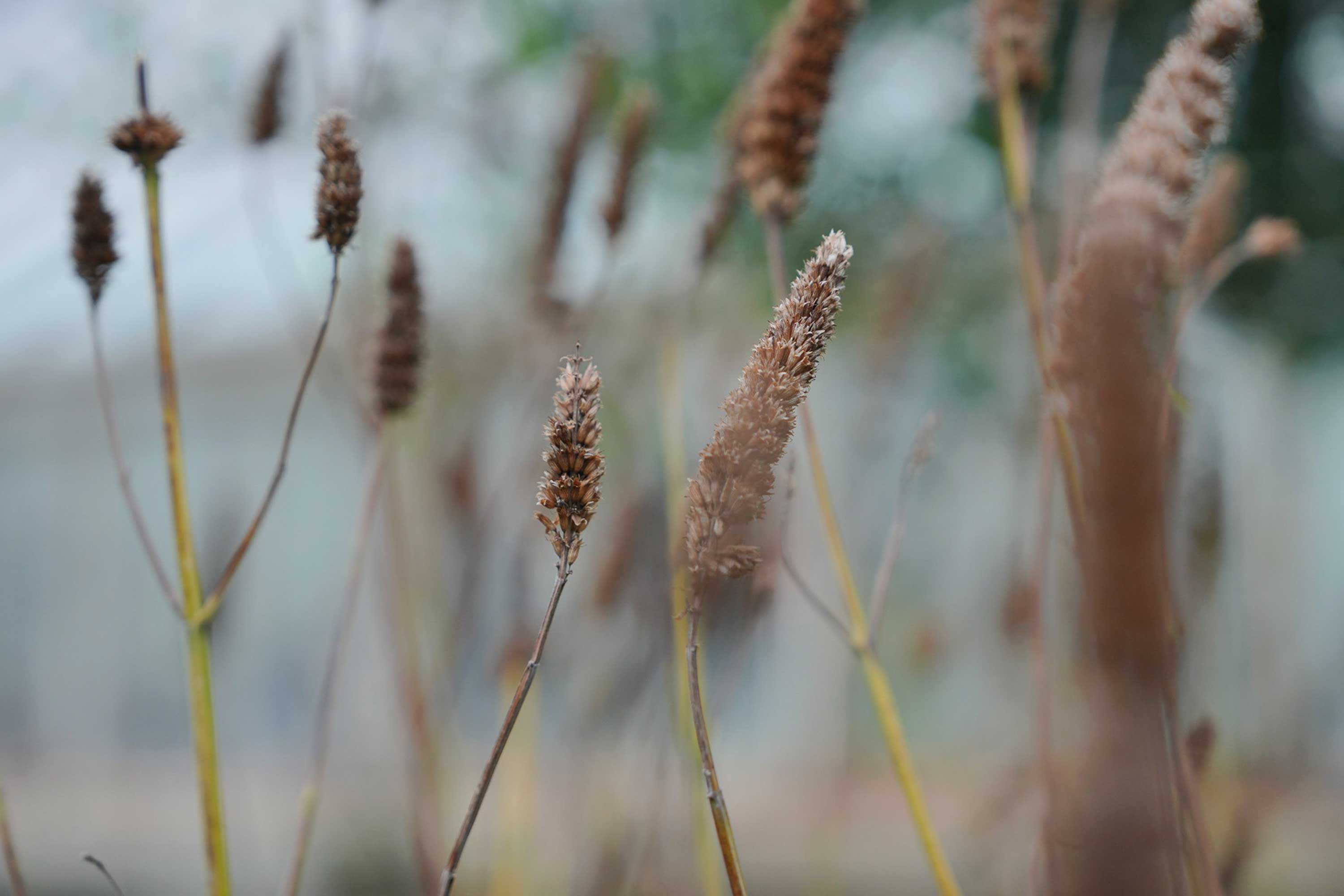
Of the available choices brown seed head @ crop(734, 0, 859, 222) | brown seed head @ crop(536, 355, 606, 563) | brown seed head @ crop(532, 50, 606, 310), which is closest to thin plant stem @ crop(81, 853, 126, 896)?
brown seed head @ crop(536, 355, 606, 563)

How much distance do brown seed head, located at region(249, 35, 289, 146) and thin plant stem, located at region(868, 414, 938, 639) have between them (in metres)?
0.44

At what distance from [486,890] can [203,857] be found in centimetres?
91

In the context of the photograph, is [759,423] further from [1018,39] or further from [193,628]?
[1018,39]

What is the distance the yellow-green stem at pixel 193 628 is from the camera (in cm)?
36

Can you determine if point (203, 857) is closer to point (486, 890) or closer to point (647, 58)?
point (486, 890)

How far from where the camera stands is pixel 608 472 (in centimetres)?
222

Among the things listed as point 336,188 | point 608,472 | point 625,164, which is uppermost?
point 608,472

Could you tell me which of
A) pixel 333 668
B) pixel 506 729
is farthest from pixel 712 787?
pixel 333 668

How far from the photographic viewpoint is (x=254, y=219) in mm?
785

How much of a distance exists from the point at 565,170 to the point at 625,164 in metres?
0.10

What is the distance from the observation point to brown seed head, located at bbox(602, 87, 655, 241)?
67 centimetres

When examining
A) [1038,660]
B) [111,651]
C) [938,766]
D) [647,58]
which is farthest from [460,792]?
[111,651]

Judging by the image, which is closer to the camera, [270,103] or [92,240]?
[92,240]

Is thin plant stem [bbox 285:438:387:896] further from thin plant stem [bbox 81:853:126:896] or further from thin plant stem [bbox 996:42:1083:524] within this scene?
thin plant stem [bbox 996:42:1083:524]
